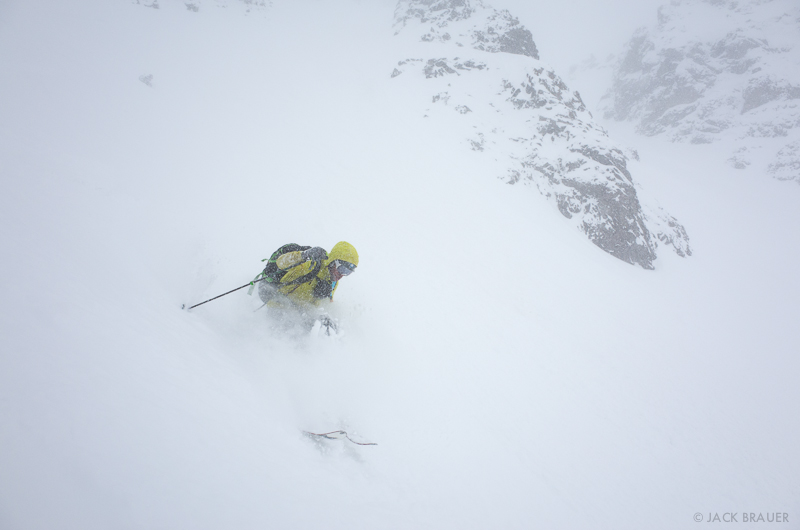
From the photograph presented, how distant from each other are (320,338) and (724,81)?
66.1m

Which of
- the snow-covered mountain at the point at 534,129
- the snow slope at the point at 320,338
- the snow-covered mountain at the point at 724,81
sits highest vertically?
the snow-covered mountain at the point at 724,81

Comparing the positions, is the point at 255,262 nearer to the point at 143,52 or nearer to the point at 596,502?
the point at 596,502

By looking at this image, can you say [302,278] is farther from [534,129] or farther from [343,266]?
[534,129]

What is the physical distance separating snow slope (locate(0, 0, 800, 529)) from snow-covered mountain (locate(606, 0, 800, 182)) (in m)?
28.4

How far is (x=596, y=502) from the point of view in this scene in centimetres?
519

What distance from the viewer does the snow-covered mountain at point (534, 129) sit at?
56.2ft

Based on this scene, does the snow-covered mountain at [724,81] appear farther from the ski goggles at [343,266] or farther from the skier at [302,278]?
the skier at [302,278]

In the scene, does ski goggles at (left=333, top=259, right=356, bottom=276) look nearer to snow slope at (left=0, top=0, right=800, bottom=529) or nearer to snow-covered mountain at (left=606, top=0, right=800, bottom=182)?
snow slope at (left=0, top=0, right=800, bottom=529)

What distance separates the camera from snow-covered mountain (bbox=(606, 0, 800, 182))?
33.5 metres

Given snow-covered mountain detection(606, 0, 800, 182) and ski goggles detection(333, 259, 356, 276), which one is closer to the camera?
ski goggles detection(333, 259, 356, 276)

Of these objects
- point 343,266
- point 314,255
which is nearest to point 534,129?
point 343,266

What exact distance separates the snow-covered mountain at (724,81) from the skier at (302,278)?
4976 cm

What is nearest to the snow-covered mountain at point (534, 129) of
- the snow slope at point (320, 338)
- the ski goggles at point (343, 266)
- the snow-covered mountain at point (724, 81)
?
the snow slope at point (320, 338)

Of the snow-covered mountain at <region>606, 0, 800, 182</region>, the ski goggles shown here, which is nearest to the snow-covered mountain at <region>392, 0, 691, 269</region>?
the ski goggles
